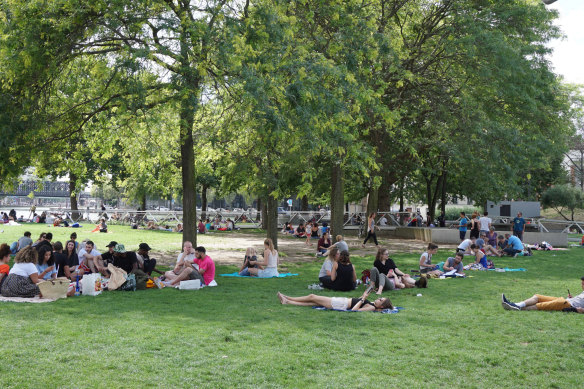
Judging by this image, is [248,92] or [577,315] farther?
[248,92]

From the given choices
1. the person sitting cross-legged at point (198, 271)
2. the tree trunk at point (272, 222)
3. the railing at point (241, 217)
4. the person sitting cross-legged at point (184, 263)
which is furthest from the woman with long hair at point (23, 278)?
the railing at point (241, 217)

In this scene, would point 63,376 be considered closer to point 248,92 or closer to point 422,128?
point 248,92

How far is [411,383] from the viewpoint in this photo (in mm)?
6391

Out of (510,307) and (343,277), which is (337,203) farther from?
(510,307)

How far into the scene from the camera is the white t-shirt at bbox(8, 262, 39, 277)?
11.6m

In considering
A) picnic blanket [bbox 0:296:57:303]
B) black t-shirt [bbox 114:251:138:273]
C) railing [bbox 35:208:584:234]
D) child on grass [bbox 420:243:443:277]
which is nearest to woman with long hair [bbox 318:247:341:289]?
child on grass [bbox 420:243:443:277]

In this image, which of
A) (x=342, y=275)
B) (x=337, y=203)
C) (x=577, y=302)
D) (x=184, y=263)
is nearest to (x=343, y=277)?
(x=342, y=275)

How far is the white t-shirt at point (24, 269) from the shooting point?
38.1 ft

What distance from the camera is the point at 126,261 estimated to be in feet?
45.6

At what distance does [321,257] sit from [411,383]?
16255 millimetres

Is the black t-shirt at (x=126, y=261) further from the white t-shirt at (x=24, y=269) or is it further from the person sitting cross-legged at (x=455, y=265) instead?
the person sitting cross-legged at (x=455, y=265)

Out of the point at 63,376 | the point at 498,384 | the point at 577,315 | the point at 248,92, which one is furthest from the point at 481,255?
the point at 63,376

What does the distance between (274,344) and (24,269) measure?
6.25 meters

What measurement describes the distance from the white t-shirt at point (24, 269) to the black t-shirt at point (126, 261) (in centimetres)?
235
